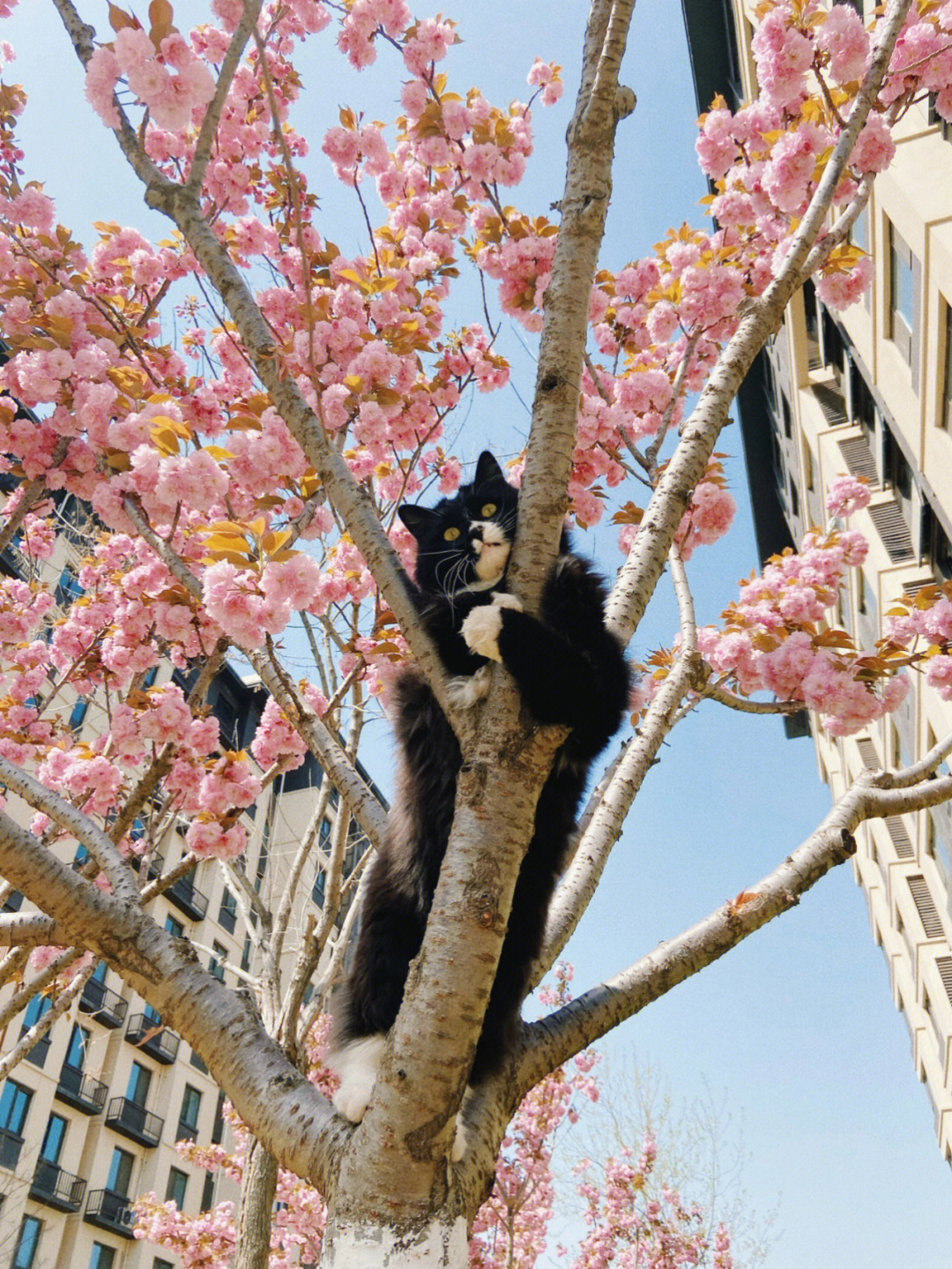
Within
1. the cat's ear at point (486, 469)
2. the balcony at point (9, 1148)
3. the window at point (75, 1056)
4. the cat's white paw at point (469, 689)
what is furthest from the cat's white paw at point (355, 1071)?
the window at point (75, 1056)

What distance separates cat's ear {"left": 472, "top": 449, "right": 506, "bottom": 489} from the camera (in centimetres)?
383

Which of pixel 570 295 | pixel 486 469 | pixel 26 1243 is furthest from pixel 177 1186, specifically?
pixel 570 295

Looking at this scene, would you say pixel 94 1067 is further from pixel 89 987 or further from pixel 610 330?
pixel 610 330

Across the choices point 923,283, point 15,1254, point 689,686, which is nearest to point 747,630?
point 689,686

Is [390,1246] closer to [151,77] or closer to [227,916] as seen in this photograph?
[151,77]

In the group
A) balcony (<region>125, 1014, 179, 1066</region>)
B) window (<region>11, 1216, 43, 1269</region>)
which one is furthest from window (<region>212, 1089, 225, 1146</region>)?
window (<region>11, 1216, 43, 1269</region>)

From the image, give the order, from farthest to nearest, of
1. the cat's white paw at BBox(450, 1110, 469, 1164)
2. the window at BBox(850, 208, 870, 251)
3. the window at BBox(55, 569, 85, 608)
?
the window at BBox(850, 208, 870, 251), the window at BBox(55, 569, 85, 608), the cat's white paw at BBox(450, 1110, 469, 1164)

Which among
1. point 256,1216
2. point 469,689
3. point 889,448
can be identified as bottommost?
point 256,1216

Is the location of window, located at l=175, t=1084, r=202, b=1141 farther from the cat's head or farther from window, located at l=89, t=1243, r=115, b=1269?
the cat's head

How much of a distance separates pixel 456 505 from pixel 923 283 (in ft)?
27.4

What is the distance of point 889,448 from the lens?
1393cm

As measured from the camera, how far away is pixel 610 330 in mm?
5129

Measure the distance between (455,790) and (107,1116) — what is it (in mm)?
23059

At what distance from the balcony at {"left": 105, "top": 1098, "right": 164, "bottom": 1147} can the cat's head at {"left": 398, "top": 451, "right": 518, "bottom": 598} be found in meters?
22.1
